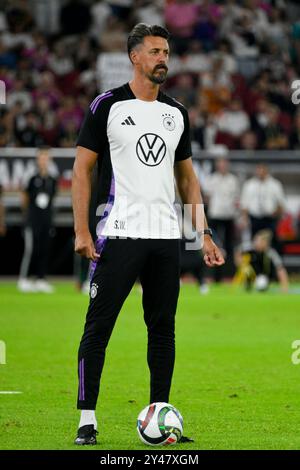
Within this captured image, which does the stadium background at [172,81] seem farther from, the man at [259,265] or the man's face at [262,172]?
the man at [259,265]

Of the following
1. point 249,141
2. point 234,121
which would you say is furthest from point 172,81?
point 249,141

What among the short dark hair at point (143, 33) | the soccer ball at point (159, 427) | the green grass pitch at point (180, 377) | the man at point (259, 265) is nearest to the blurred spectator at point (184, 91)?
the man at point (259, 265)

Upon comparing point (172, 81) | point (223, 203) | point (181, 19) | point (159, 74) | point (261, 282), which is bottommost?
point (261, 282)

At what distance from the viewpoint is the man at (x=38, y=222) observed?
75.6 feet

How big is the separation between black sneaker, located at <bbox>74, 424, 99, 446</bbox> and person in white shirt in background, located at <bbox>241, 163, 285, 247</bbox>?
17315 millimetres

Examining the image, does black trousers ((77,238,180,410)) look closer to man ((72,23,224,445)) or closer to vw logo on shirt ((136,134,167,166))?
man ((72,23,224,445))

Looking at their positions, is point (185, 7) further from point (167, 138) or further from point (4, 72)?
point (167, 138)

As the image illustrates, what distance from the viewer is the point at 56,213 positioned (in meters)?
26.6

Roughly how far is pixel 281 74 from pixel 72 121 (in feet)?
20.5

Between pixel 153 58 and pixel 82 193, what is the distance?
39.1 inches

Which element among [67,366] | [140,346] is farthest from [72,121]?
[67,366]

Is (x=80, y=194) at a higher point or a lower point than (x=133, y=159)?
lower

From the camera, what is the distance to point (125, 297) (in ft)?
25.9

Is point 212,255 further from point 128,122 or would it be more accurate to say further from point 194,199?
point 128,122
